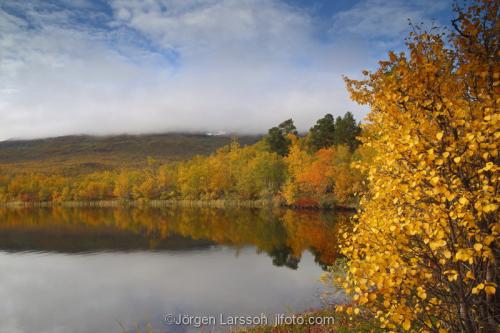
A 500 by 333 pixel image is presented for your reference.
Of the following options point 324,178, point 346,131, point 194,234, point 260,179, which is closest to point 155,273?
point 194,234

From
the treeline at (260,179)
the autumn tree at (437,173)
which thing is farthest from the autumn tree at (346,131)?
the autumn tree at (437,173)

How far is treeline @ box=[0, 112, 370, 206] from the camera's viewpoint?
72312 millimetres

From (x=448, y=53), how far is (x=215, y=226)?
53.1m

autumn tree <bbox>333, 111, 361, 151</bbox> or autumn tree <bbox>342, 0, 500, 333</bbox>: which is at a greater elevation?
autumn tree <bbox>333, 111, 361, 151</bbox>

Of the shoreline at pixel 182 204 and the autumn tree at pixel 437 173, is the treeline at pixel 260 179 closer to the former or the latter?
the shoreline at pixel 182 204

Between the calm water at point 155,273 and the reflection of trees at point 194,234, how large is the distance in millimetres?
150

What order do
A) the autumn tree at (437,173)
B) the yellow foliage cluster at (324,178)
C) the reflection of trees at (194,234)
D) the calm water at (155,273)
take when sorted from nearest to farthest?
the autumn tree at (437,173) < the calm water at (155,273) < the reflection of trees at (194,234) < the yellow foliage cluster at (324,178)

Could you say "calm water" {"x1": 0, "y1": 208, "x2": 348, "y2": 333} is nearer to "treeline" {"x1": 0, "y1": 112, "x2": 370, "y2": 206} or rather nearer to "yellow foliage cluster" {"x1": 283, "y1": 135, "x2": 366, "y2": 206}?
"yellow foliage cluster" {"x1": 283, "y1": 135, "x2": 366, "y2": 206}

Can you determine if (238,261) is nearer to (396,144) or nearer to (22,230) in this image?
(396,144)

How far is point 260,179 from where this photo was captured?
84.9 metres

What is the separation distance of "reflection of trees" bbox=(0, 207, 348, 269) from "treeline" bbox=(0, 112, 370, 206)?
8.89 m

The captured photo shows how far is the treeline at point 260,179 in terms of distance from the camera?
7231 centimetres

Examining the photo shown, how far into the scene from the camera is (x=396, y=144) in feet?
18.4

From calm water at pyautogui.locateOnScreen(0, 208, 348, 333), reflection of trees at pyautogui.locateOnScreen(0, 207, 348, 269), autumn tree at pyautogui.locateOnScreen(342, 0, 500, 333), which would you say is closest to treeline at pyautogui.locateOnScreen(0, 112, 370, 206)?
reflection of trees at pyautogui.locateOnScreen(0, 207, 348, 269)
